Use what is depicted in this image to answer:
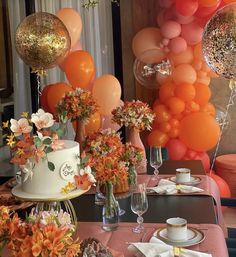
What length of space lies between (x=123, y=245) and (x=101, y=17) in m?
3.43

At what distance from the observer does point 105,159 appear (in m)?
1.77

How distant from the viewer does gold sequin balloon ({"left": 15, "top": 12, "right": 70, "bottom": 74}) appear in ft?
10.2

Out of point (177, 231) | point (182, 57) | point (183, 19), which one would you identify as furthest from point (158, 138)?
point (177, 231)

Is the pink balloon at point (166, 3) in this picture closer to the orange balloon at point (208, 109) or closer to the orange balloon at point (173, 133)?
the orange balloon at point (208, 109)

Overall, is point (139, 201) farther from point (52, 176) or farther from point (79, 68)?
point (79, 68)

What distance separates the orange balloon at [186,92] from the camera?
391cm

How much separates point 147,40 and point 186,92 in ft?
2.02

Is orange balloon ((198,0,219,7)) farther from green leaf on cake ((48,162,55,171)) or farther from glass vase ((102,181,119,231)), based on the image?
green leaf on cake ((48,162,55,171))

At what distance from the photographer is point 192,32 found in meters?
3.96

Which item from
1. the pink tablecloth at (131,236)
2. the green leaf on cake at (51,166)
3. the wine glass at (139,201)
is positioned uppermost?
the green leaf on cake at (51,166)

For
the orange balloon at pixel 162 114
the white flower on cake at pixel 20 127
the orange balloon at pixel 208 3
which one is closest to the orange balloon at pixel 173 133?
the orange balloon at pixel 162 114

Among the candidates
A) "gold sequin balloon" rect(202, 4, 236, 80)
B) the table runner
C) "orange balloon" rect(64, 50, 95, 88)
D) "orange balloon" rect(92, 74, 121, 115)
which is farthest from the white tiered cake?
"orange balloon" rect(64, 50, 95, 88)

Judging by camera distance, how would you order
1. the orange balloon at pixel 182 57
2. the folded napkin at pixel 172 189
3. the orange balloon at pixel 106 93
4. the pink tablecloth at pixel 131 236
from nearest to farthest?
the pink tablecloth at pixel 131 236 → the folded napkin at pixel 172 189 → the orange balloon at pixel 106 93 → the orange balloon at pixel 182 57

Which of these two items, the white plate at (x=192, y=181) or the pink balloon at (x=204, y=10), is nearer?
the white plate at (x=192, y=181)
